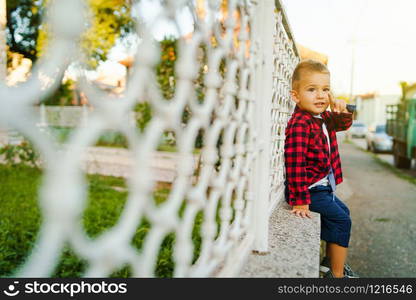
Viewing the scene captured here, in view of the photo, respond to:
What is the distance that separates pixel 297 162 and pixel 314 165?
170 millimetres

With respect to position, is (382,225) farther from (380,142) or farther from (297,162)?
(380,142)

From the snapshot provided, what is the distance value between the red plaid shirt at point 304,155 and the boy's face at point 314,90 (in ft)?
0.17

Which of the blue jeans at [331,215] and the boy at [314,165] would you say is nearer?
the boy at [314,165]

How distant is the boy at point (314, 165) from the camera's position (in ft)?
6.97

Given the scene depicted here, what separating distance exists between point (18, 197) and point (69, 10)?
5.10 meters

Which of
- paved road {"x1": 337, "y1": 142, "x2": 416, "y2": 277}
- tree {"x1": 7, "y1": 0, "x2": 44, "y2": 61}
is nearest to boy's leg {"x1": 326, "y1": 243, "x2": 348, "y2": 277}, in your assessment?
paved road {"x1": 337, "y1": 142, "x2": 416, "y2": 277}

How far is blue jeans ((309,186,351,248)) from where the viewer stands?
2229mm

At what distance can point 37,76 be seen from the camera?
0.51 metres

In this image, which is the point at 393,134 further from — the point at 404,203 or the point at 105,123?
the point at 105,123

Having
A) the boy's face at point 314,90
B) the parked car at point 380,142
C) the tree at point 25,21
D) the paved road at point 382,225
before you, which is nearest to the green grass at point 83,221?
the boy's face at point 314,90

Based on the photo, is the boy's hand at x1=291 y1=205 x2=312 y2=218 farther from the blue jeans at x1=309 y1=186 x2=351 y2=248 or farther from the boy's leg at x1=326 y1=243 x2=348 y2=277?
the boy's leg at x1=326 y1=243 x2=348 y2=277

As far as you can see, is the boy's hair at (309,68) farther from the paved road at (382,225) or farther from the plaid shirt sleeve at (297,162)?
the paved road at (382,225)

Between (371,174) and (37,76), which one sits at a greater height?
(37,76)

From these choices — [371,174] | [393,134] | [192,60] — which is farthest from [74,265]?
[393,134]
